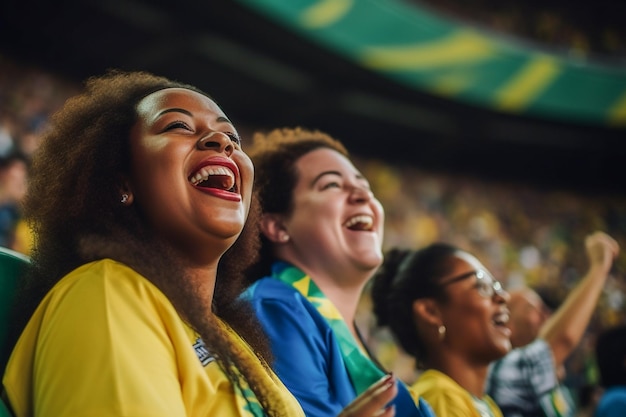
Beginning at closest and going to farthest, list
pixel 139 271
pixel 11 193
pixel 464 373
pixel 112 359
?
pixel 112 359 → pixel 139 271 → pixel 464 373 → pixel 11 193

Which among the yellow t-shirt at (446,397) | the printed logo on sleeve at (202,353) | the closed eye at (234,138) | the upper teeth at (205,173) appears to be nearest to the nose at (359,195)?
the yellow t-shirt at (446,397)

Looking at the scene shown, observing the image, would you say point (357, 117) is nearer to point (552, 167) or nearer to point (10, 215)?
point (552, 167)

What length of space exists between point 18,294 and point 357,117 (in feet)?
24.0

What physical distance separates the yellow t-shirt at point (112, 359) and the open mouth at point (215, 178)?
233mm

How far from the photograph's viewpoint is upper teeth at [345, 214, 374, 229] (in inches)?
75.1

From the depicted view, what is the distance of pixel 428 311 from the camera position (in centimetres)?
212

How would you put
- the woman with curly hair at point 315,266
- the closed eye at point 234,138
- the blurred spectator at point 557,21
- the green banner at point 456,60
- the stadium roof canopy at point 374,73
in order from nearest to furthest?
the closed eye at point 234,138 < the woman with curly hair at point 315,266 < the stadium roof canopy at point 374,73 < the green banner at point 456,60 < the blurred spectator at point 557,21

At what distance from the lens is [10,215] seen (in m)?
4.29

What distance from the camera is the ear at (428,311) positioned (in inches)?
82.5

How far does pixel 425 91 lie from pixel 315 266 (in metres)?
6.29

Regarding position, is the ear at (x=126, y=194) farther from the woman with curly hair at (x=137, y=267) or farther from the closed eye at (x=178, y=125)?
the closed eye at (x=178, y=125)

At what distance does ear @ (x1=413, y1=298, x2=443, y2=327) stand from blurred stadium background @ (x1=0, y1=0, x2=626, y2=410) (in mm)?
3568

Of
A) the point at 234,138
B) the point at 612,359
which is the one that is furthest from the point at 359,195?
the point at 612,359

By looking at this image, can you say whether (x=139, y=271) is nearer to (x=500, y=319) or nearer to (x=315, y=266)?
(x=315, y=266)
